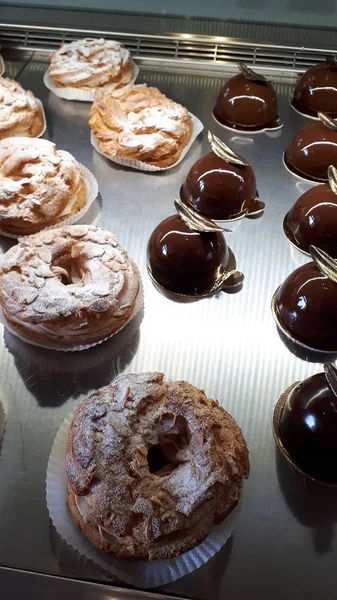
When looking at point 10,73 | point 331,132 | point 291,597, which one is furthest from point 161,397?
point 10,73

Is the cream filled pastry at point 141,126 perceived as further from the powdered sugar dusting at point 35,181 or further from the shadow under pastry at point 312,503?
the shadow under pastry at point 312,503

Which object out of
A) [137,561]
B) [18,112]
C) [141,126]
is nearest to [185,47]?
[141,126]

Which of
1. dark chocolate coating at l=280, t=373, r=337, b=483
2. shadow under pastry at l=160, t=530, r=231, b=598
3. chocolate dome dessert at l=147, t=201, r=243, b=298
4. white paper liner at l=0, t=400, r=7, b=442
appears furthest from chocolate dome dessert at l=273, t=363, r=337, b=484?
white paper liner at l=0, t=400, r=7, b=442

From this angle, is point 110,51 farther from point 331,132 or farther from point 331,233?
point 331,233

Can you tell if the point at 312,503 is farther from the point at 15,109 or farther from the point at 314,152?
the point at 15,109

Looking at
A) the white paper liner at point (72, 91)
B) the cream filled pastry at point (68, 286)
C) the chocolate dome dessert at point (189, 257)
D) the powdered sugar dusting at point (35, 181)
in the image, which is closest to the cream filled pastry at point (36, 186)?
the powdered sugar dusting at point (35, 181)

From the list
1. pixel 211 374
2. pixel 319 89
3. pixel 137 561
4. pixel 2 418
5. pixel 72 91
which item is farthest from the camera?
pixel 72 91
